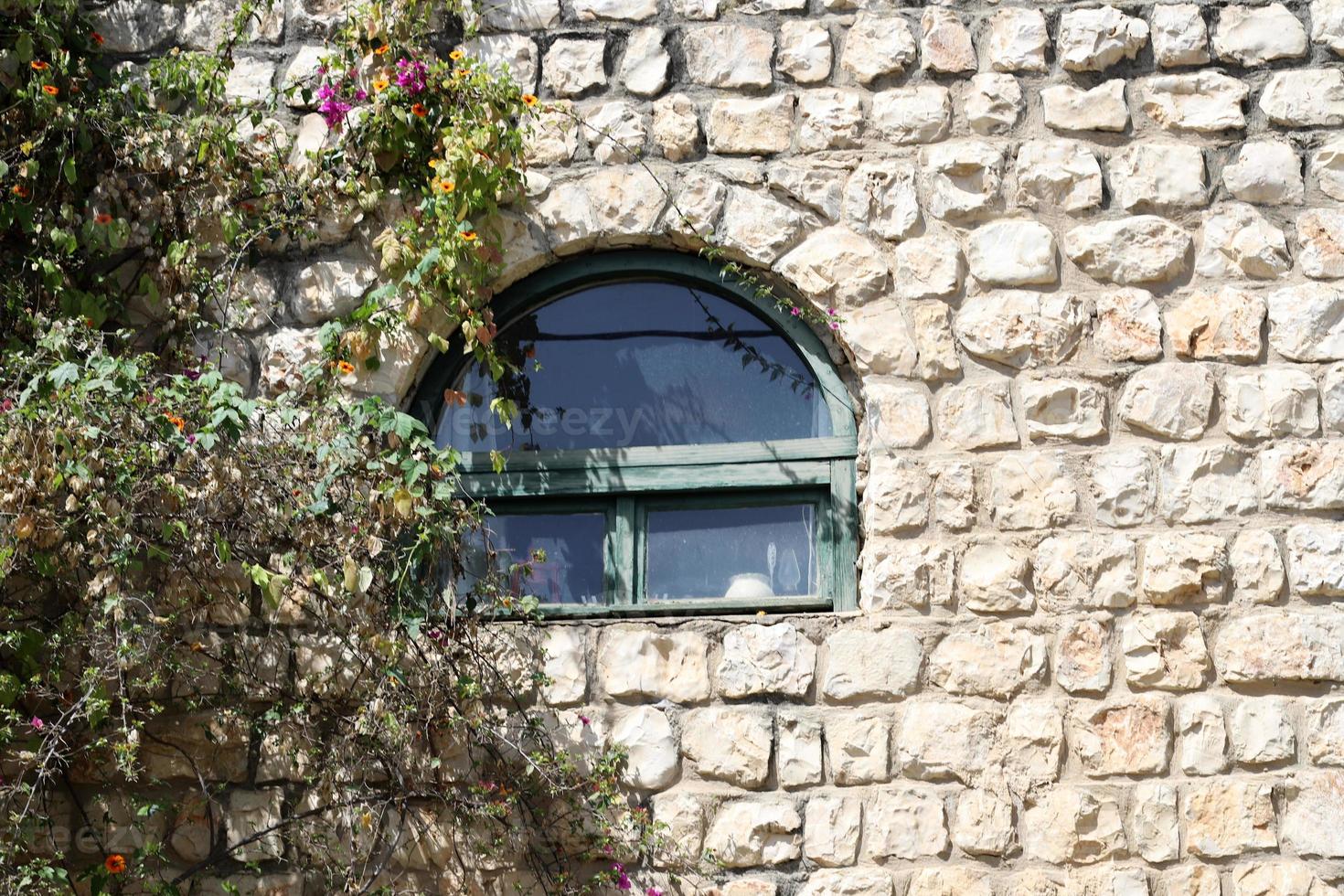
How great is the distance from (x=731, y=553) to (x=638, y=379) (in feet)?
1.79

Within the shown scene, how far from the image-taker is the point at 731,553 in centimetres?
393

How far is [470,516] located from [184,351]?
0.97m

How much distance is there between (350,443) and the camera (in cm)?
370

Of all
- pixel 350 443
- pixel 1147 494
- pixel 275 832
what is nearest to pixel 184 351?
pixel 350 443

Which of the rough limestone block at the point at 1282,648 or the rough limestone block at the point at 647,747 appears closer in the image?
the rough limestone block at the point at 1282,648

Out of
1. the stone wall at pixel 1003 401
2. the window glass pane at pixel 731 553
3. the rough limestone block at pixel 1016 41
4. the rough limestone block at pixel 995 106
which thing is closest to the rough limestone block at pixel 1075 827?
the stone wall at pixel 1003 401

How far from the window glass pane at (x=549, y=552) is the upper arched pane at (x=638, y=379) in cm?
20

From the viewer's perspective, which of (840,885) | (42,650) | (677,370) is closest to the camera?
(840,885)

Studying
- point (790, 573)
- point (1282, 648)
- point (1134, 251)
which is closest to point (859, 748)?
point (790, 573)

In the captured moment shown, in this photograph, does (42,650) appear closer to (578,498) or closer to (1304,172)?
(578,498)

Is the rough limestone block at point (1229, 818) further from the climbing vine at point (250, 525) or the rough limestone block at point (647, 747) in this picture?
the climbing vine at point (250, 525)

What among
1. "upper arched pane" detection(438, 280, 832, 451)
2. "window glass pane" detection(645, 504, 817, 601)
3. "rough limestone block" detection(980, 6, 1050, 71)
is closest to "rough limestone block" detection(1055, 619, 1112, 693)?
"window glass pane" detection(645, 504, 817, 601)

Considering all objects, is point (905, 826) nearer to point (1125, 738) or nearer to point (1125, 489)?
point (1125, 738)

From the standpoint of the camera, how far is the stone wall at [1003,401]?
3570 millimetres
